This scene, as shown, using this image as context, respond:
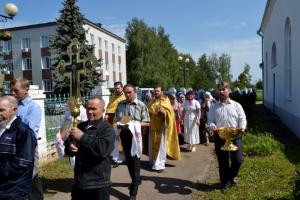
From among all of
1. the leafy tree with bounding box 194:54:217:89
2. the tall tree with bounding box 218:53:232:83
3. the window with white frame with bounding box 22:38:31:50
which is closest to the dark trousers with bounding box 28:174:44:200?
the window with white frame with bounding box 22:38:31:50

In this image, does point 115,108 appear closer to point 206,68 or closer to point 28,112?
point 28,112

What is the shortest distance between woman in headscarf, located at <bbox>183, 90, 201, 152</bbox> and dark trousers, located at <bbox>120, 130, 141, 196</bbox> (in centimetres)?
526

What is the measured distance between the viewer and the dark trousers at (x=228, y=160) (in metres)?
7.11

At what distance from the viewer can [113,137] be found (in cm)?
420

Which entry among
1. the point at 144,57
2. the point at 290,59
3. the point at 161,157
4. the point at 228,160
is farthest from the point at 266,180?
the point at 144,57

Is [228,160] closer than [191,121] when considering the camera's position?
Yes

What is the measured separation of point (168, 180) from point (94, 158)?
432 centimetres

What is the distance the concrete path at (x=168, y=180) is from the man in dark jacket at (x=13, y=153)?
3.47m

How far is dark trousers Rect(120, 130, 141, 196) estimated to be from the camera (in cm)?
674

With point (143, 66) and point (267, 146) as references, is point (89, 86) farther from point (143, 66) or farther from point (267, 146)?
point (143, 66)

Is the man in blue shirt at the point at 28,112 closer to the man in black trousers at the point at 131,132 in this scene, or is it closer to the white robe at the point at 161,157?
the man in black trousers at the point at 131,132

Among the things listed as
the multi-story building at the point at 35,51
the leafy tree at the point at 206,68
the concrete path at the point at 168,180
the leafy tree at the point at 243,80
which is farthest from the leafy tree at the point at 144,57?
the concrete path at the point at 168,180

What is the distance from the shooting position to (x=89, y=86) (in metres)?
28.8

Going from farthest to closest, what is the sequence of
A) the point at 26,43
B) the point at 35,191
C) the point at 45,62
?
1. the point at 26,43
2. the point at 45,62
3. the point at 35,191
